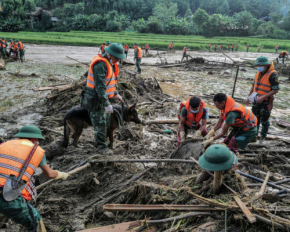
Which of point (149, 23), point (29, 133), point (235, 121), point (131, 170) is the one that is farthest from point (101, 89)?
point (149, 23)

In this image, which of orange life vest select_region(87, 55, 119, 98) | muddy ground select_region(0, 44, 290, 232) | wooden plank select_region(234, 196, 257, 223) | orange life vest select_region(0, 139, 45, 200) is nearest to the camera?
wooden plank select_region(234, 196, 257, 223)

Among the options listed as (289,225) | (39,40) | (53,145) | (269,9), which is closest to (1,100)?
(53,145)

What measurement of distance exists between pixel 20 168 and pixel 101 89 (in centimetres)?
232

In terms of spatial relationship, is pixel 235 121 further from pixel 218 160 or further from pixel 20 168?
pixel 20 168

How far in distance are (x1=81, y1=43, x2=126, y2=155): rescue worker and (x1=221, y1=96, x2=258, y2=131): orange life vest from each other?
90.3 inches

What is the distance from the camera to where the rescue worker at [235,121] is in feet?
12.9

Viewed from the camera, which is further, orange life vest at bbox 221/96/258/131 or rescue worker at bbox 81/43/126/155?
rescue worker at bbox 81/43/126/155

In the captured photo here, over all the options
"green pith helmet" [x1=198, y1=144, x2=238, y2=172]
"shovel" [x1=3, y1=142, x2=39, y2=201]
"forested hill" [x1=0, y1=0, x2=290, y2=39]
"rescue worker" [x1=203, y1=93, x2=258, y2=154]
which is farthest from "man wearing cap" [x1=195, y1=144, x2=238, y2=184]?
"forested hill" [x1=0, y1=0, x2=290, y2=39]

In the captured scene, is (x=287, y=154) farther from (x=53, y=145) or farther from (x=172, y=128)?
(x=53, y=145)

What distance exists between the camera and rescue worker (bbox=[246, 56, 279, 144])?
521 centimetres

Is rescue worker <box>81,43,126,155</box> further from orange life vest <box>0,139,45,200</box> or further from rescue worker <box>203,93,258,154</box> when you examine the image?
rescue worker <box>203,93,258,154</box>

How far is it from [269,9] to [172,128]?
98589 mm

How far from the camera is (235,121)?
4137 mm

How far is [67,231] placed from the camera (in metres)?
3.01
